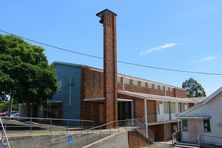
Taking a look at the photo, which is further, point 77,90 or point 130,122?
point 77,90

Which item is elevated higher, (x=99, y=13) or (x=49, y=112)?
(x=99, y=13)

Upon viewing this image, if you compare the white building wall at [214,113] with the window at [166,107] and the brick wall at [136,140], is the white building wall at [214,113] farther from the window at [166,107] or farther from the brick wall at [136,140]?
the window at [166,107]

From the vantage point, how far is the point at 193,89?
257 feet

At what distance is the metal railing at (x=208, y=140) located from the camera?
21756 mm

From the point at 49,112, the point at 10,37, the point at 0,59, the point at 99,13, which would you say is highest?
the point at 99,13

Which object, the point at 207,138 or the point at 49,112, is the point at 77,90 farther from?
the point at 207,138

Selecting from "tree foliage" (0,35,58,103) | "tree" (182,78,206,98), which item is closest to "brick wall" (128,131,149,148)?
"tree foliage" (0,35,58,103)

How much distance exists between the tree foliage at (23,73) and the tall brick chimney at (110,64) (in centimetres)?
502

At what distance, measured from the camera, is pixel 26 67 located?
2211 cm

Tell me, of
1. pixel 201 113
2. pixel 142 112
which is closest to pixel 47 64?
pixel 142 112

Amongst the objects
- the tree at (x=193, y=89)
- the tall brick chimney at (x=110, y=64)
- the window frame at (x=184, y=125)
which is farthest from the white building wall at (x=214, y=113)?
the tree at (x=193, y=89)

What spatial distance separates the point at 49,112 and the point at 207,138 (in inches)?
733

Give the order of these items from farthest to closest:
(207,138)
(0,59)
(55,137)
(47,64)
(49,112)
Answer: (49,112) → (47,64) → (207,138) → (0,59) → (55,137)

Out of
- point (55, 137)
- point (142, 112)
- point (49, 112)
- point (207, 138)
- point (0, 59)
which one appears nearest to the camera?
point (55, 137)
